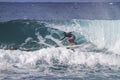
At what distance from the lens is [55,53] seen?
1396 centimetres

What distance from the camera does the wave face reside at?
1156cm

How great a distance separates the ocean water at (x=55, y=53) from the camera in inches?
452

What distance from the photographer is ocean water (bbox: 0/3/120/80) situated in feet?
Result: 37.7

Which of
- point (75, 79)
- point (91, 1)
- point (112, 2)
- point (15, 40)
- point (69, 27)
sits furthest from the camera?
point (91, 1)

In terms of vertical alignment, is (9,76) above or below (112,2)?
above

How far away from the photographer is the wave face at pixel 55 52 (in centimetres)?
1156

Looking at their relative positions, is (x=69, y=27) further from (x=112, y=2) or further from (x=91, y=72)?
Answer: (x=112, y=2)

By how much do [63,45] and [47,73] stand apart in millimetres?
3640

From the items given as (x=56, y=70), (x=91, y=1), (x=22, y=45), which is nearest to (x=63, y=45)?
(x=22, y=45)

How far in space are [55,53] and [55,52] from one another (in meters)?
0.14

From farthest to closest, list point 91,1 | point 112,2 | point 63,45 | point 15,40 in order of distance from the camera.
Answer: point 91,1
point 112,2
point 15,40
point 63,45

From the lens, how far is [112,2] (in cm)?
4466

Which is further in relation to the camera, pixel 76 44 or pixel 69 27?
pixel 69 27

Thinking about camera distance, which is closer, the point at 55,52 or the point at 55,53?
the point at 55,53
